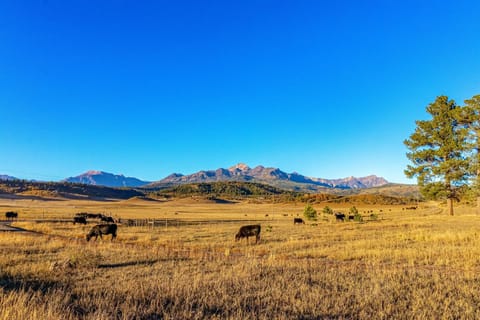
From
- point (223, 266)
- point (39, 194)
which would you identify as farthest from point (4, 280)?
point (39, 194)

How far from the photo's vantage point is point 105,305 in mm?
7102

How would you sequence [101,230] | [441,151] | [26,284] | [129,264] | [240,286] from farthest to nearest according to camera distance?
[441,151], [101,230], [129,264], [26,284], [240,286]

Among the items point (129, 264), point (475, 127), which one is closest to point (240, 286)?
point (129, 264)

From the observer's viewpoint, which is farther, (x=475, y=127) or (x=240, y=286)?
(x=475, y=127)

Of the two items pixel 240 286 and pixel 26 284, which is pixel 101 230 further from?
pixel 240 286

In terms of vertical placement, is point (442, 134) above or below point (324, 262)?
above

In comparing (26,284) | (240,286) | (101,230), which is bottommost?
(101,230)

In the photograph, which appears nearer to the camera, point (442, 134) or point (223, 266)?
point (223, 266)

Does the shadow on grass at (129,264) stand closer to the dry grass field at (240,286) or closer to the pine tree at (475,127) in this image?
the dry grass field at (240,286)

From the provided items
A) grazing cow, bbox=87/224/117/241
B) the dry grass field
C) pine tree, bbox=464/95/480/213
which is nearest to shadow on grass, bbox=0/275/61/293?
the dry grass field

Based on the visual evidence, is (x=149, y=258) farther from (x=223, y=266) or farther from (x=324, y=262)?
(x=324, y=262)

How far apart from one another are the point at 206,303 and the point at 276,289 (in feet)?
6.82

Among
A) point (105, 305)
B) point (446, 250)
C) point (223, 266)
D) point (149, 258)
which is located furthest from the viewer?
point (446, 250)

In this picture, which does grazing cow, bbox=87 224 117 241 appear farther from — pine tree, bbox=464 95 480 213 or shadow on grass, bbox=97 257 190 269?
pine tree, bbox=464 95 480 213
